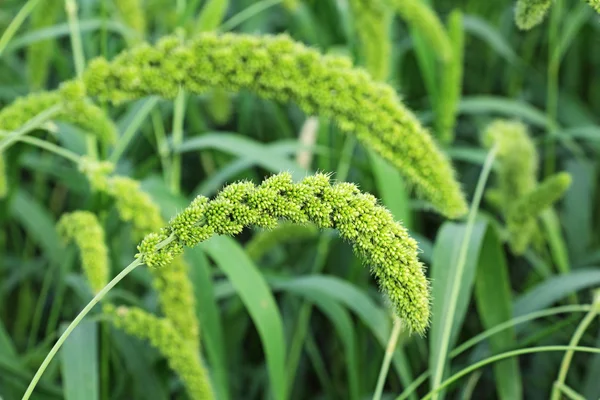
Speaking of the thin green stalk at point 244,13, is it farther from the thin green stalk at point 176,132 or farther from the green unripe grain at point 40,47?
the green unripe grain at point 40,47

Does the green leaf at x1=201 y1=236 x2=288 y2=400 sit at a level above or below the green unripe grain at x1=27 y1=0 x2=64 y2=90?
below

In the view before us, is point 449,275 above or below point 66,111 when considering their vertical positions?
below

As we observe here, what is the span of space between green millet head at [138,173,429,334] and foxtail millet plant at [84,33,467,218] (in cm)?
46

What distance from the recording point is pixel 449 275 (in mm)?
1872

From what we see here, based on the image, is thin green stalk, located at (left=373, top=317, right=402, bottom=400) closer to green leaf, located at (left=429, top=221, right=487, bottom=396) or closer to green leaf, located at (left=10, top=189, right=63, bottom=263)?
green leaf, located at (left=429, top=221, right=487, bottom=396)

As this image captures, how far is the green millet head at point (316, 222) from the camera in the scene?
1007 millimetres

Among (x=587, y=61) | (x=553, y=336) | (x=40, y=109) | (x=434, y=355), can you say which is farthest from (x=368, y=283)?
(x=587, y=61)

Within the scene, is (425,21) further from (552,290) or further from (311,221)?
(311,221)

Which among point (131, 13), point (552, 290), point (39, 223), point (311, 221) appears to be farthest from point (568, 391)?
point (39, 223)

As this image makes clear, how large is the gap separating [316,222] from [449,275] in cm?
91

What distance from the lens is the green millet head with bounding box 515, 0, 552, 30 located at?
1.29m

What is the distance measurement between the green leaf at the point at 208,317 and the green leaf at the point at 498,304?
2.33 ft

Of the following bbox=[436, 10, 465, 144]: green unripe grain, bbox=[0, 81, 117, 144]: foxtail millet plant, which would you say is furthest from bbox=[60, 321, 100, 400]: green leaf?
bbox=[436, 10, 465, 144]: green unripe grain

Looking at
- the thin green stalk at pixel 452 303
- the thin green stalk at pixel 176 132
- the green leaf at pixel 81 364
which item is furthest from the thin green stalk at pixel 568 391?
the thin green stalk at pixel 176 132
